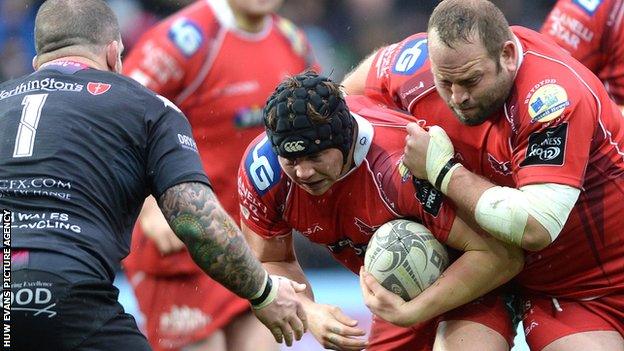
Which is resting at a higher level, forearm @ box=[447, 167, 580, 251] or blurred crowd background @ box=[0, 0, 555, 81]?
forearm @ box=[447, 167, 580, 251]

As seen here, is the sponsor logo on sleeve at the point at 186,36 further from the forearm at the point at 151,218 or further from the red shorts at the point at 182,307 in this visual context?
the red shorts at the point at 182,307

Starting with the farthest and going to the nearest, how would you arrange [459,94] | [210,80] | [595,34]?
[210,80] → [595,34] → [459,94]

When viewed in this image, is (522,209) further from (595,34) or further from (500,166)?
(595,34)

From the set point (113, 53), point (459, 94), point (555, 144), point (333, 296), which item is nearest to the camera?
point (555, 144)

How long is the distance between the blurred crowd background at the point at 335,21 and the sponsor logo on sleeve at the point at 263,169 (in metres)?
5.86

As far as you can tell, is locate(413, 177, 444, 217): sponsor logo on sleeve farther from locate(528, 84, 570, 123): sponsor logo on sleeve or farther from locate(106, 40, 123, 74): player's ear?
locate(106, 40, 123, 74): player's ear

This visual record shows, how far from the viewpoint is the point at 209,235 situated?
5.16 m

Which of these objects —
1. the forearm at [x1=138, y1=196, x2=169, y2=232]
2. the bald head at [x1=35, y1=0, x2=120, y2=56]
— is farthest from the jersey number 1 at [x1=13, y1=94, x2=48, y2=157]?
the forearm at [x1=138, y1=196, x2=169, y2=232]

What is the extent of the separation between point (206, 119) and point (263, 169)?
7.66 ft

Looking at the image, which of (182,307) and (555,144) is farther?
(182,307)

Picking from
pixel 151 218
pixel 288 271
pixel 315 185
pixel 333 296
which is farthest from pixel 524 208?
pixel 333 296

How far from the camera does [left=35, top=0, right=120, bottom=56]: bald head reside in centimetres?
555

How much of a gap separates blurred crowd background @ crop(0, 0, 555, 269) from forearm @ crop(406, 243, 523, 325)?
633cm

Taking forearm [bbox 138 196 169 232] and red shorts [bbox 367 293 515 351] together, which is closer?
red shorts [bbox 367 293 515 351]
